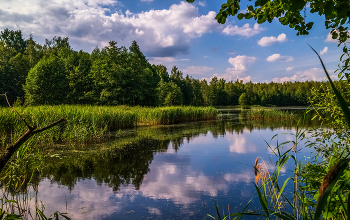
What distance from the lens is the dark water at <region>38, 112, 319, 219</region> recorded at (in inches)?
156

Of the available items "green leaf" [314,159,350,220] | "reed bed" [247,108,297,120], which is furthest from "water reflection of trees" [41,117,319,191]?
"reed bed" [247,108,297,120]

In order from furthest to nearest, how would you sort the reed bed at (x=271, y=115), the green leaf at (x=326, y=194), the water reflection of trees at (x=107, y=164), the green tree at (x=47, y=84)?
1. the green tree at (x=47, y=84)
2. the reed bed at (x=271, y=115)
3. the water reflection of trees at (x=107, y=164)
4. the green leaf at (x=326, y=194)

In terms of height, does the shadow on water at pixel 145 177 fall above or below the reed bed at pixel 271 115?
below

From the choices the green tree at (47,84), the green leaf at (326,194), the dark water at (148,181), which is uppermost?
the green tree at (47,84)

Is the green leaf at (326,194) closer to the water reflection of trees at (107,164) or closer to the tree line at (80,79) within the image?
the water reflection of trees at (107,164)

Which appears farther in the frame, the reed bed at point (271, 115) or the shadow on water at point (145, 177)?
the reed bed at point (271, 115)

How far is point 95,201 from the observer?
4285 millimetres

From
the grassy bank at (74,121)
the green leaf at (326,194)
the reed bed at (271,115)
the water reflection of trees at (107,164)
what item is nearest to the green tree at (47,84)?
the grassy bank at (74,121)

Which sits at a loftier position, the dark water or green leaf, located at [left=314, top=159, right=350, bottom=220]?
green leaf, located at [left=314, top=159, right=350, bottom=220]

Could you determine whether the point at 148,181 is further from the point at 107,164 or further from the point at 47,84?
the point at 47,84

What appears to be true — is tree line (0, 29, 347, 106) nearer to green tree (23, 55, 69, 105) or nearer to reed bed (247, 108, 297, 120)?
green tree (23, 55, 69, 105)

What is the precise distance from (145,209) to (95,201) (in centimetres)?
104

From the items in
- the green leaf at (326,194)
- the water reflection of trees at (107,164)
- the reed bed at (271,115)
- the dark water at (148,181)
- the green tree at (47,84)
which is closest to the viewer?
the green leaf at (326,194)

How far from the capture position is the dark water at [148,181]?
3.97 m
